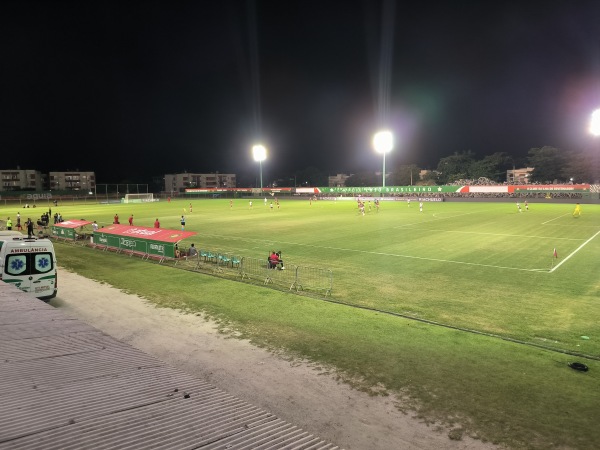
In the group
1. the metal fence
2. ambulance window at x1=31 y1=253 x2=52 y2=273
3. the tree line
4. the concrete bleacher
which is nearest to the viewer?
the concrete bleacher

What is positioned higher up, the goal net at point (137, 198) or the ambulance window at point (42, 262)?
the goal net at point (137, 198)

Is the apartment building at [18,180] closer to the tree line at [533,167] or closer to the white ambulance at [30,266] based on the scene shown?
the tree line at [533,167]

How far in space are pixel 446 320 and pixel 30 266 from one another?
14.4 m

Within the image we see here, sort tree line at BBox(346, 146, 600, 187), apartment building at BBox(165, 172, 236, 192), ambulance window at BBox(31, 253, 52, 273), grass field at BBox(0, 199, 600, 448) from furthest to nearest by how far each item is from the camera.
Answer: apartment building at BBox(165, 172, 236, 192) → tree line at BBox(346, 146, 600, 187) → ambulance window at BBox(31, 253, 52, 273) → grass field at BBox(0, 199, 600, 448)

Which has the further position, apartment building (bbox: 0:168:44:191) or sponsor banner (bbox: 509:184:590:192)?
apartment building (bbox: 0:168:44:191)

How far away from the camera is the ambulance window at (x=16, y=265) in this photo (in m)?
13.3

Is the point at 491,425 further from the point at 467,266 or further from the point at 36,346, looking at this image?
the point at 467,266

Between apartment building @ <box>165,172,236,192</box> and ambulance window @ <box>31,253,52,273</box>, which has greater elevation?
apartment building @ <box>165,172,236,192</box>

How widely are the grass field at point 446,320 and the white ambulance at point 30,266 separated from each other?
3.34 meters

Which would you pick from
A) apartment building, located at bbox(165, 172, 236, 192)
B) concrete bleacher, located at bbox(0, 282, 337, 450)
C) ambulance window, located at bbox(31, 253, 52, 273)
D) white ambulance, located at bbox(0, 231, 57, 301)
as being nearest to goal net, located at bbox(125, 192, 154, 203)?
apartment building, located at bbox(165, 172, 236, 192)

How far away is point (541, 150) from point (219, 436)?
14115 centimetres

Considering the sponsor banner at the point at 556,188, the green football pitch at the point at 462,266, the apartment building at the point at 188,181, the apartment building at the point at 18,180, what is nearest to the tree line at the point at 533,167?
the sponsor banner at the point at 556,188

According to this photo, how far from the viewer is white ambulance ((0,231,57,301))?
13.4 m

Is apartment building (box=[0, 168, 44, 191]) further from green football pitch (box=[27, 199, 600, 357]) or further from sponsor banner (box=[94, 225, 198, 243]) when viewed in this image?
green football pitch (box=[27, 199, 600, 357])
